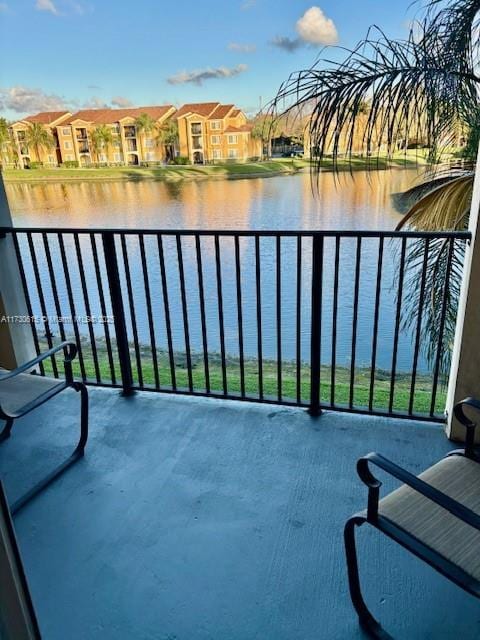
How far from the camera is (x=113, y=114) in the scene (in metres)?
2.83

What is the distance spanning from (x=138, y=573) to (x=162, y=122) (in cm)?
244

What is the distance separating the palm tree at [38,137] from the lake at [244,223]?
0.25 metres

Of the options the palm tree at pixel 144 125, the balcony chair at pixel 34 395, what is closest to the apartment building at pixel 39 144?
the palm tree at pixel 144 125

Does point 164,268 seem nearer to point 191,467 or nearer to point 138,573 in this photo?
point 191,467

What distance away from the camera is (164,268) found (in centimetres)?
253

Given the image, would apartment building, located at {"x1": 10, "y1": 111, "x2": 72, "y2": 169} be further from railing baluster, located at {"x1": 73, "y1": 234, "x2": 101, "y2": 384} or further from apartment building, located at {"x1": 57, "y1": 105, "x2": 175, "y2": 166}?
railing baluster, located at {"x1": 73, "y1": 234, "x2": 101, "y2": 384}

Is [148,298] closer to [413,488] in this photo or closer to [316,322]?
[316,322]

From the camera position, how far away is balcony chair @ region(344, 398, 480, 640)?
1029 mm

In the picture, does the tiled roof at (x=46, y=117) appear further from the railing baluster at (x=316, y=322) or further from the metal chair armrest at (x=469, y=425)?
the metal chair armrest at (x=469, y=425)

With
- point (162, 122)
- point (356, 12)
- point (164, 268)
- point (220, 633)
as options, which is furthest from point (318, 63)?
point (220, 633)

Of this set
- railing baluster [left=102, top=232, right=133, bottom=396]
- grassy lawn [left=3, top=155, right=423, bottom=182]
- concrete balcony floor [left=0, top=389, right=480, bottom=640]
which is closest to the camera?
concrete balcony floor [left=0, top=389, right=480, bottom=640]

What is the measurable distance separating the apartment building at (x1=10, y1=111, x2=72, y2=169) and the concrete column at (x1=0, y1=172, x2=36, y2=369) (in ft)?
1.09

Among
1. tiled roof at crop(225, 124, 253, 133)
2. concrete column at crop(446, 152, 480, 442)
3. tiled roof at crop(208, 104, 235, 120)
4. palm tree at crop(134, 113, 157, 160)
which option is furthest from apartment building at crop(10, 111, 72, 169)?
concrete column at crop(446, 152, 480, 442)

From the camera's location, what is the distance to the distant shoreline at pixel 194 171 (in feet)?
7.06
